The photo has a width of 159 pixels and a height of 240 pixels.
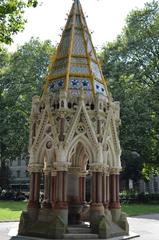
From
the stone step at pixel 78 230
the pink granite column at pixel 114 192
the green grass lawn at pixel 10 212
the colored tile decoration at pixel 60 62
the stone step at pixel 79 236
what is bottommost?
the green grass lawn at pixel 10 212

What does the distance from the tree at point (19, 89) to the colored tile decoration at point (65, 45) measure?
21.9 meters

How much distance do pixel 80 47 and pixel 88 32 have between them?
136 centimetres

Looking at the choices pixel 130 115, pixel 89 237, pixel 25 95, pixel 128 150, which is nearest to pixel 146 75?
pixel 130 115

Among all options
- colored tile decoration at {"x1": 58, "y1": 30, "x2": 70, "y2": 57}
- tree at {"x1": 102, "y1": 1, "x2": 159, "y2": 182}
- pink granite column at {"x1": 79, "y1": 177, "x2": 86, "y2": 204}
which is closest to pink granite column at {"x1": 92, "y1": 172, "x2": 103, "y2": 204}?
pink granite column at {"x1": 79, "y1": 177, "x2": 86, "y2": 204}

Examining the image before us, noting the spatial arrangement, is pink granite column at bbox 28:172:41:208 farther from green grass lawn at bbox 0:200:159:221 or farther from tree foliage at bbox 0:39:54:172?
tree foliage at bbox 0:39:54:172

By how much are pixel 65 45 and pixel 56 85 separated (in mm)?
2406

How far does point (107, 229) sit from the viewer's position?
14117 mm

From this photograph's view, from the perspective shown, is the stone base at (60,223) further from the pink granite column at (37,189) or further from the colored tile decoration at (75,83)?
the colored tile decoration at (75,83)

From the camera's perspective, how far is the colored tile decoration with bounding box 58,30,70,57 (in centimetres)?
1777

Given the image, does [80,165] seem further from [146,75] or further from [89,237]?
[146,75]

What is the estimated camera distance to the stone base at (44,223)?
13.9 metres

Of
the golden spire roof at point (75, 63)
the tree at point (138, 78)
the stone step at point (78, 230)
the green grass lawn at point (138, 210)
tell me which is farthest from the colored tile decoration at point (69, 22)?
the tree at point (138, 78)

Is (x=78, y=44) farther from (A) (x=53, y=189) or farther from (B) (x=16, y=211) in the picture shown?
(B) (x=16, y=211)

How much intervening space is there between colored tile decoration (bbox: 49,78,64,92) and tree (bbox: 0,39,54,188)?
23026 mm
